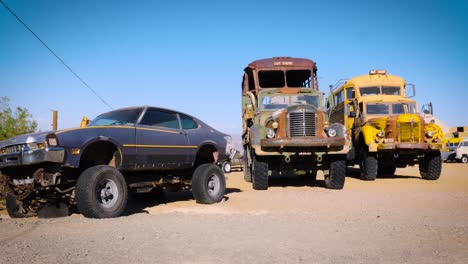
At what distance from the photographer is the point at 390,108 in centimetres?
1443

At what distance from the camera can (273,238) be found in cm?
475

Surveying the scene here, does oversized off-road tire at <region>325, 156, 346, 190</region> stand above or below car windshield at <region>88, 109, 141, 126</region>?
below

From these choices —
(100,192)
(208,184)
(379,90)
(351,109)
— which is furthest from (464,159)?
(100,192)

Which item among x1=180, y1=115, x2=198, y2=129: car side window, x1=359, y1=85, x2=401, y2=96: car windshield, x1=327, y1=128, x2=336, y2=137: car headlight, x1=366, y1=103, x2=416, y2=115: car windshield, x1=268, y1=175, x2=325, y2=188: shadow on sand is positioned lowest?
x1=268, y1=175, x2=325, y2=188: shadow on sand

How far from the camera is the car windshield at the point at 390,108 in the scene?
1436 centimetres

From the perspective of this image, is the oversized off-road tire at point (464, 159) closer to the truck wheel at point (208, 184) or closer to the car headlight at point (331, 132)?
the car headlight at point (331, 132)

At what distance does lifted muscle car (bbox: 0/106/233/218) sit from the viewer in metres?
5.83

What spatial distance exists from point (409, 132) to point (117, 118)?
32.1 ft

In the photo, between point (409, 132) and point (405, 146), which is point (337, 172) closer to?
point (405, 146)

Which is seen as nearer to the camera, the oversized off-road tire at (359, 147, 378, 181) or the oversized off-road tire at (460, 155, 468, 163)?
the oversized off-road tire at (359, 147, 378, 181)

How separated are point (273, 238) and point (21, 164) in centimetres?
385

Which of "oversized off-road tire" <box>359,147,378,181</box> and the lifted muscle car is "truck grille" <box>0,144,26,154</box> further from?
"oversized off-road tire" <box>359,147,378,181</box>

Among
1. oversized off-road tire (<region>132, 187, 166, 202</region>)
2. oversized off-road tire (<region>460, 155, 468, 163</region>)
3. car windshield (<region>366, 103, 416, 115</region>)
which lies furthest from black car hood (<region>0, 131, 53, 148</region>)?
oversized off-road tire (<region>460, 155, 468, 163</region>)

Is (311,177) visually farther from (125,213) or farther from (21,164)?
(21,164)
